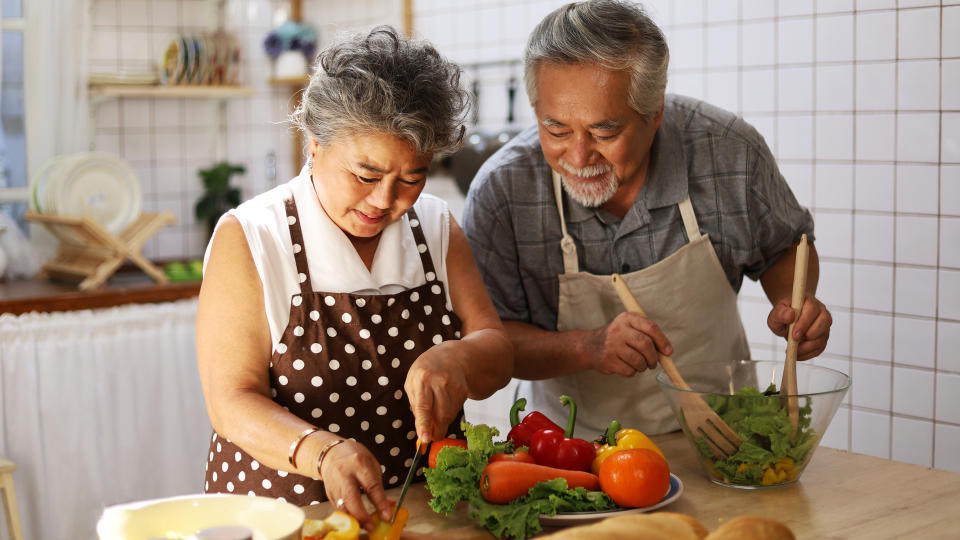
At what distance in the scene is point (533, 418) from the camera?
4.77 ft

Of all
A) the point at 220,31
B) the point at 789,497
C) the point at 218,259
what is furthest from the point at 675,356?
the point at 220,31

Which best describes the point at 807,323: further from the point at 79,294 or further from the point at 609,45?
the point at 79,294

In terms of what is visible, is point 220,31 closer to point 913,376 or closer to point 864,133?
point 864,133

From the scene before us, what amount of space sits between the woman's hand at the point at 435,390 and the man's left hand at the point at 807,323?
54 cm

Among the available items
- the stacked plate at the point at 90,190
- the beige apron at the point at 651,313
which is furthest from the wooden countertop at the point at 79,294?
the beige apron at the point at 651,313

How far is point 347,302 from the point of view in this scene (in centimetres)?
152

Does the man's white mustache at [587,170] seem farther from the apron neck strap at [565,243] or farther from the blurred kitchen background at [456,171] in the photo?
the blurred kitchen background at [456,171]

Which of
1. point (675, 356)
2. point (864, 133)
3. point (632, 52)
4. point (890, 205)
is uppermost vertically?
point (632, 52)

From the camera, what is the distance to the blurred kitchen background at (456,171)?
94.7 inches

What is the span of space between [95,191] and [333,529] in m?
2.63

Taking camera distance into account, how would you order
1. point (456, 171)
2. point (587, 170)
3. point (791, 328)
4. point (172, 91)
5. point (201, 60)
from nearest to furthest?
point (791, 328) → point (587, 170) → point (456, 171) → point (172, 91) → point (201, 60)

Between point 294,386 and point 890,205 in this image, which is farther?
point 890,205

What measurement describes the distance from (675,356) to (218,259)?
90cm

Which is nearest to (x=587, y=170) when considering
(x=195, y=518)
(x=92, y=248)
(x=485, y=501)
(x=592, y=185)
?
(x=592, y=185)
